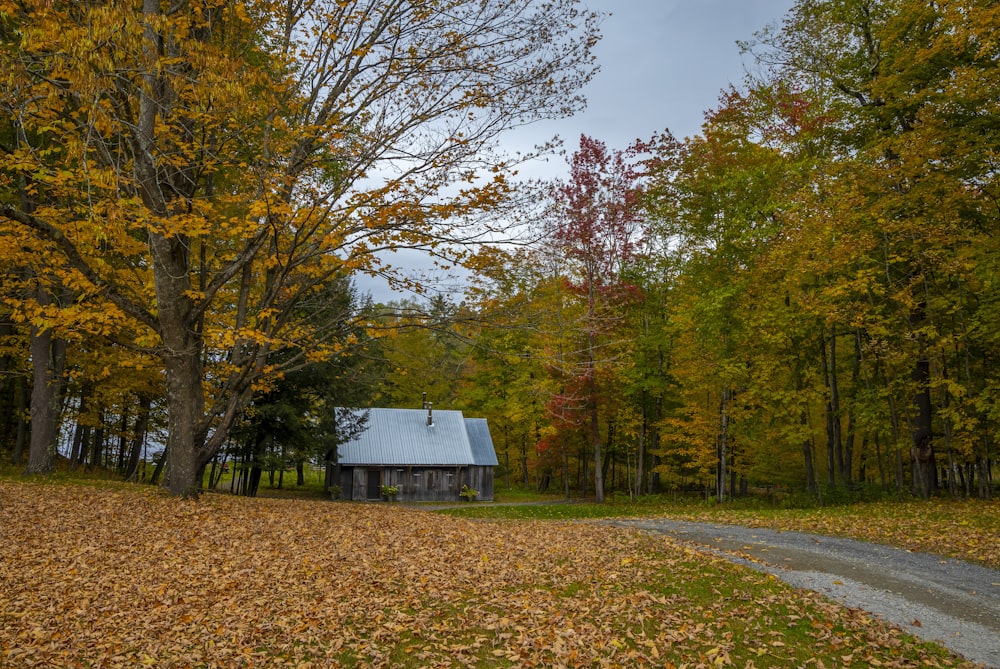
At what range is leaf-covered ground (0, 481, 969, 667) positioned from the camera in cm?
602

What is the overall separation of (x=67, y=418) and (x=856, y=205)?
27.4 meters

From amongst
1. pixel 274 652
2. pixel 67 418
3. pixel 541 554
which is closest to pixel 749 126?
pixel 541 554

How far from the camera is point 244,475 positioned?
2898 centimetres

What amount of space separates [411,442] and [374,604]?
27871 mm

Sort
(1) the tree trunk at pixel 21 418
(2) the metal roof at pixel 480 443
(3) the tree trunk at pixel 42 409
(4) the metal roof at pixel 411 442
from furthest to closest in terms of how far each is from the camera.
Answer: (2) the metal roof at pixel 480 443 < (4) the metal roof at pixel 411 442 < (1) the tree trunk at pixel 21 418 < (3) the tree trunk at pixel 42 409

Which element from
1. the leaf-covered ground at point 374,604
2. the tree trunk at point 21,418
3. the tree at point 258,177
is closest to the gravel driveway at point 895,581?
the leaf-covered ground at point 374,604

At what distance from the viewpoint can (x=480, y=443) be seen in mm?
37000

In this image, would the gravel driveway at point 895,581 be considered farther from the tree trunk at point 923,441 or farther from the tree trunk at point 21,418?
the tree trunk at point 21,418

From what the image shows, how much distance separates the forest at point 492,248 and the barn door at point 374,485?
9.67 feet

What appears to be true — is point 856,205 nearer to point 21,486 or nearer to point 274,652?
point 274,652

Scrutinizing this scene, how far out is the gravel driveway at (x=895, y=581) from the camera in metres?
7.05

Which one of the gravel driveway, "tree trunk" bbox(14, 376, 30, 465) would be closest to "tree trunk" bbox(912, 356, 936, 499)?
the gravel driveway

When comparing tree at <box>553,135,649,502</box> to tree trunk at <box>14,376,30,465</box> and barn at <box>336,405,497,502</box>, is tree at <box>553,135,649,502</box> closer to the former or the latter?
barn at <box>336,405,497,502</box>

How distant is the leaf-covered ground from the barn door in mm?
22747
